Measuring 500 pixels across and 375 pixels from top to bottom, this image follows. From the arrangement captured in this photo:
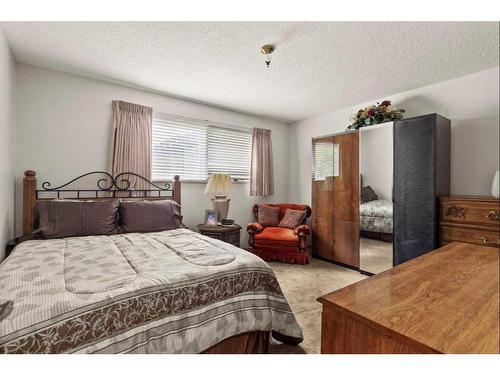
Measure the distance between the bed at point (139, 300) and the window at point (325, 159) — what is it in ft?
6.49

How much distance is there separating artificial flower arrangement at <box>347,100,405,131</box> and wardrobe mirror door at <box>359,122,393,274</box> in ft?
0.46

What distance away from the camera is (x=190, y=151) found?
3174 mm

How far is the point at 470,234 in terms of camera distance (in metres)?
1.45

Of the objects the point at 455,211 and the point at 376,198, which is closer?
the point at 455,211

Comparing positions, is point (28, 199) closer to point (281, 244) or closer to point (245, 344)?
point (245, 344)

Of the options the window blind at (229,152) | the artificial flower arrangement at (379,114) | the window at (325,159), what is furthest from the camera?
the window blind at (229,152)

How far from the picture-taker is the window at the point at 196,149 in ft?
9.71

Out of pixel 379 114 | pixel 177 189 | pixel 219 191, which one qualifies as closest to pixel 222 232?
pixel 219 191

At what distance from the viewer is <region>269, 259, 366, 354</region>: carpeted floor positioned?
1502mm

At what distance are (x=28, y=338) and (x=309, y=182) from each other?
3538 millimetres

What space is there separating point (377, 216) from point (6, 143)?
329 cm

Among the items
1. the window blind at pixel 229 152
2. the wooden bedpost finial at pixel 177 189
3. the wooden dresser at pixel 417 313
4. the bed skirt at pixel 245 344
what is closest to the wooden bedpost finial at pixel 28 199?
the wooden bedpost finial at pixel 177 189

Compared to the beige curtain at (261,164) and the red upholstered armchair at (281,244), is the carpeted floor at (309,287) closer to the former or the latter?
the red upholstered armchair at (281,244)

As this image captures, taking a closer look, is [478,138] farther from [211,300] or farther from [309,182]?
[309,182]
